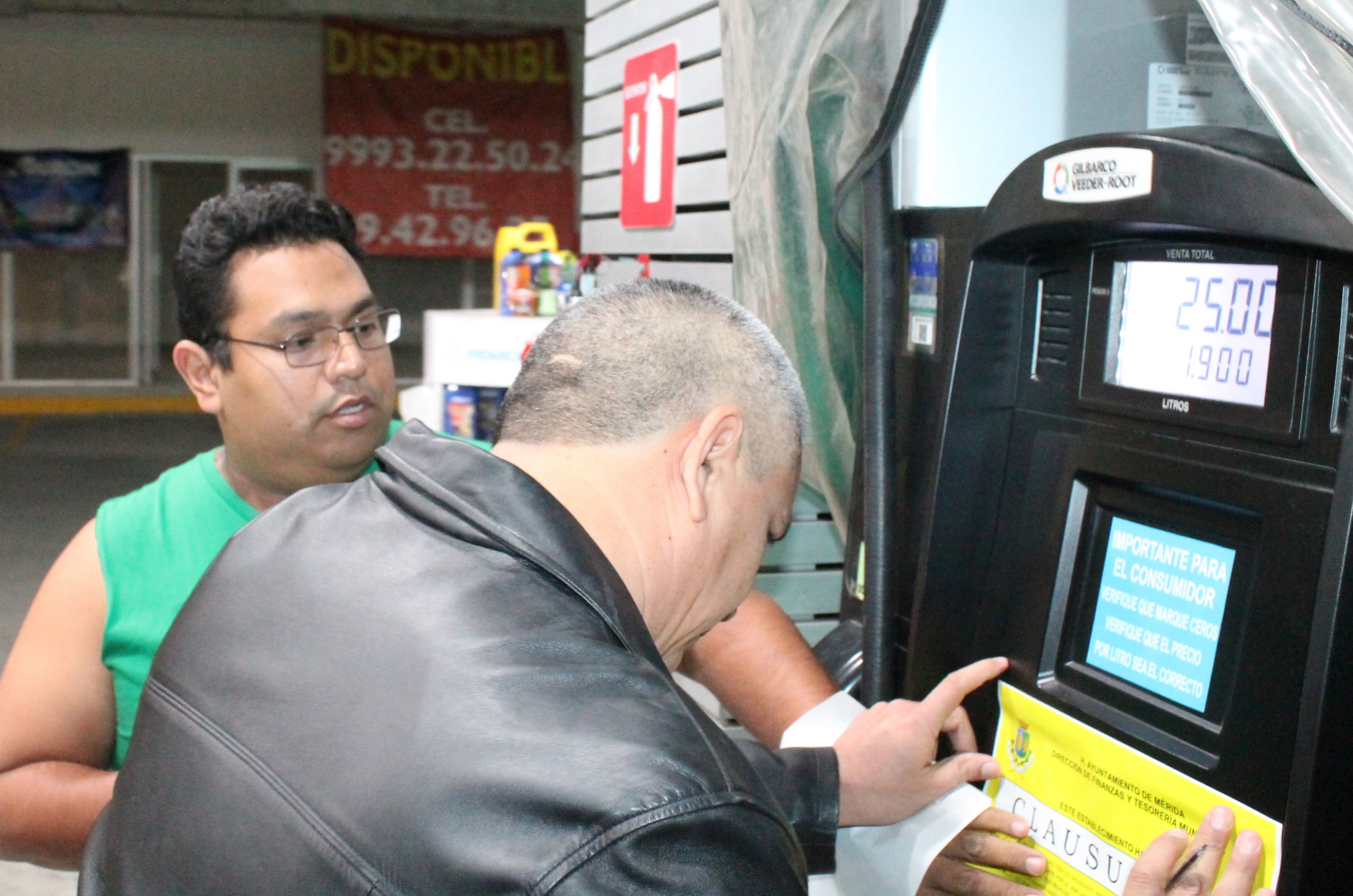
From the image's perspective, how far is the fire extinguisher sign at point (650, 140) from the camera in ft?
9.56

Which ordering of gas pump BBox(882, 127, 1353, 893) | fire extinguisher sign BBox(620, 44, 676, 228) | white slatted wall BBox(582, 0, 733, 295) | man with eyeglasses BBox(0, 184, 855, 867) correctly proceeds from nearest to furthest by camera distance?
gas pump BBox(882, 127, 1353, 893) → man with eyeglasses BBox(0, 184, 855, 867) → white slatted wall BBox(582, 0, 733, 295) → fire extinguisher sign BBox(620, 44, 676, 228)

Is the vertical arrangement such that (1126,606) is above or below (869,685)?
above

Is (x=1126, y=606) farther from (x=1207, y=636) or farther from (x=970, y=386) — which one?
(x=970, y=386)

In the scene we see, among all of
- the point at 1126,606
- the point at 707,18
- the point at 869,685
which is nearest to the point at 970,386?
the point at 1126,606

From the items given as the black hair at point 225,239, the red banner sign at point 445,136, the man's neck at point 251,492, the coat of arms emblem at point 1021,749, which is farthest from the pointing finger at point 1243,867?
the red banner sign at point 445,136

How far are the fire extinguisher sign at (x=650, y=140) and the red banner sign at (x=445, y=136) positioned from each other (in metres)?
8.84

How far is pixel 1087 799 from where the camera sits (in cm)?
109

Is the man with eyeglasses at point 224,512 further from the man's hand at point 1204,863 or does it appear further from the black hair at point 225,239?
the man's hand at point 1204,863

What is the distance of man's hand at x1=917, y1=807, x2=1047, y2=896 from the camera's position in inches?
44.7

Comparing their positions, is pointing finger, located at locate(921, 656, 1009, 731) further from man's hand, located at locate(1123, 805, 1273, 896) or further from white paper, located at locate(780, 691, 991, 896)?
man's hand, located at locate(1123, 805, 1273, 896)

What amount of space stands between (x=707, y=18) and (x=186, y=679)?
6.74ft

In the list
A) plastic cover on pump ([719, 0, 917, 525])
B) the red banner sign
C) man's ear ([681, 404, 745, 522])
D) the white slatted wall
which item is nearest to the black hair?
plastic cover on pump ([719, 0, 917, 525])

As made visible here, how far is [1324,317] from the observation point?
0.92 meters

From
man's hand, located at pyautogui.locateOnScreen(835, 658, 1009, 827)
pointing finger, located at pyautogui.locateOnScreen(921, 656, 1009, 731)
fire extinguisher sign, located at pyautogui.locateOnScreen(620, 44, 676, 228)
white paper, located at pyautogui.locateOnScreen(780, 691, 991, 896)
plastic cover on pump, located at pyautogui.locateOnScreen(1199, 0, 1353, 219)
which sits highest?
fire extinguisher sign, located at pyautogui.locateOnScreen(620, 44, 676, 228)
